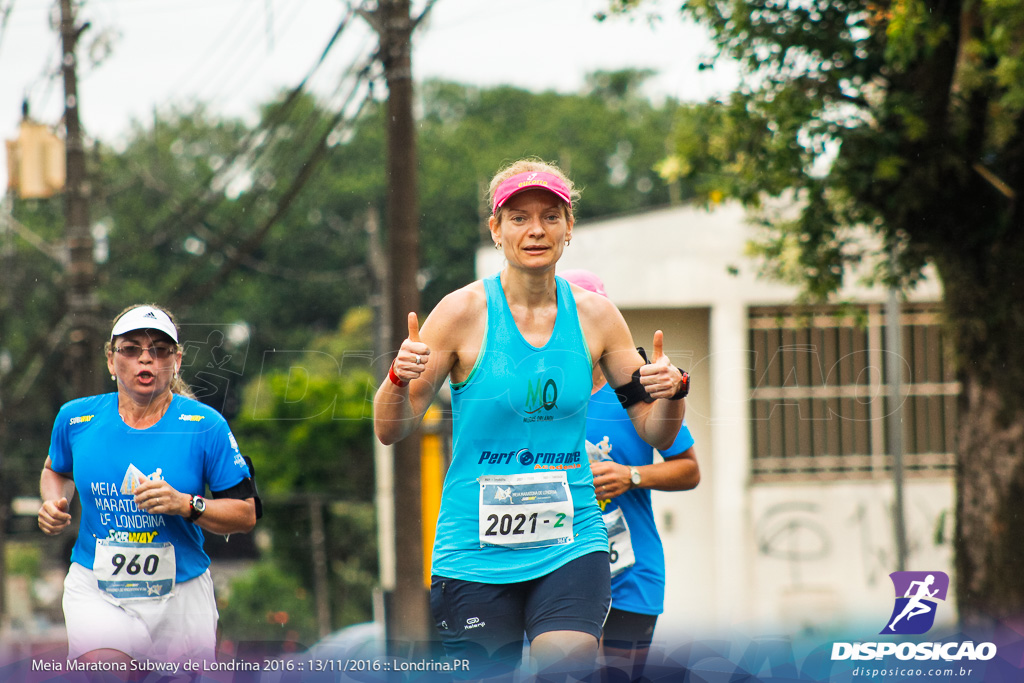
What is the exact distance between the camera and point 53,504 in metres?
3.62

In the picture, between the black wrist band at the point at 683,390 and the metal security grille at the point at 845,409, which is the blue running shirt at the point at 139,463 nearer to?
the black wrist band at the point at 683,390

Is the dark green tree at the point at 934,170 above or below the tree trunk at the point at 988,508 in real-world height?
above

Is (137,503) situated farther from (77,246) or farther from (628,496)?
(77,246)

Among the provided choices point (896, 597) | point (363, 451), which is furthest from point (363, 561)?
point (896, 597)

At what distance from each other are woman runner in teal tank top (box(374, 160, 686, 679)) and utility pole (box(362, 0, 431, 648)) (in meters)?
4.04

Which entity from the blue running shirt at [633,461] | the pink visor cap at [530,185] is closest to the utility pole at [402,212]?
the blue running shirt at [633,461]

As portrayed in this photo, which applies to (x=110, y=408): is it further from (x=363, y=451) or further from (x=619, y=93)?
(x=619, y=93)

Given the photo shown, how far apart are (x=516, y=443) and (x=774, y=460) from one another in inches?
452

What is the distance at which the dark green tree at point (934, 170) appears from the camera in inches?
276

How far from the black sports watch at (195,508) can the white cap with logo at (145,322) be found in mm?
574

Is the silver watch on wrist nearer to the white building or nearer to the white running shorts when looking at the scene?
the white running shorts

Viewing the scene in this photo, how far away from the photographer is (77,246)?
968 cm

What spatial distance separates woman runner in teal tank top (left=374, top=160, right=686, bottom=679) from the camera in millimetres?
3107

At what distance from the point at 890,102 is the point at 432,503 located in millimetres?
6109
